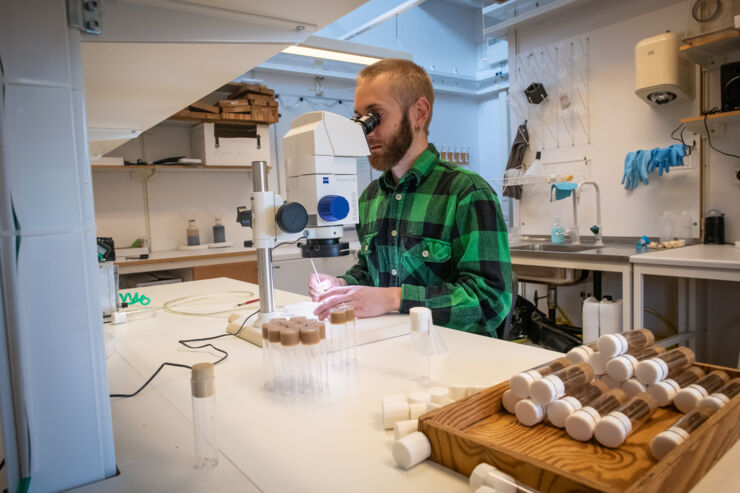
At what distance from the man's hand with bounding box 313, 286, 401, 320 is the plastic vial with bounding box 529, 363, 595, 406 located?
688mm

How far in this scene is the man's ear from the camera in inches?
62.7

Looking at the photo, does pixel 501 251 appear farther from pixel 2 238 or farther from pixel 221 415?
pixel 2 238

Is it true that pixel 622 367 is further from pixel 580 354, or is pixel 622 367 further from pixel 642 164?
pixel 642 164

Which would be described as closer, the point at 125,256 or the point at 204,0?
the point at 204,0

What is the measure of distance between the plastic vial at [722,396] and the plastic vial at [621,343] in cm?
12

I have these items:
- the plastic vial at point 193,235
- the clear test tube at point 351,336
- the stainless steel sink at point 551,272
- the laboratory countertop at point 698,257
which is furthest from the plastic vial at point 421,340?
the plastic vial at point 193,235

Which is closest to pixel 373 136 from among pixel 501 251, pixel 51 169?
pixel 501 251

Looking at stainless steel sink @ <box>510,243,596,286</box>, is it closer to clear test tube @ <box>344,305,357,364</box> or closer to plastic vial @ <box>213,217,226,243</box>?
clear test tube @ <box>344,305,357,364</box>

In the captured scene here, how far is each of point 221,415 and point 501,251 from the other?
35.2 inches

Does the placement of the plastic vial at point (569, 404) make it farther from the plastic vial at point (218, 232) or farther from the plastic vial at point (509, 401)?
the plastic vial at point (218, 232)

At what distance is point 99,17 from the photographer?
1.96 ft

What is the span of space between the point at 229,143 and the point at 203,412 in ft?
12.0

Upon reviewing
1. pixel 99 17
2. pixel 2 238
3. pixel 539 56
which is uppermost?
pixel 539 56

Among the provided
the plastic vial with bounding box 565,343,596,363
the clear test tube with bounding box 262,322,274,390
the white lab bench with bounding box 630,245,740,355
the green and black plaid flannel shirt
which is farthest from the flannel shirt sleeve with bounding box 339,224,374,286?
the white lab bench with bounding box 630,245,740,355
